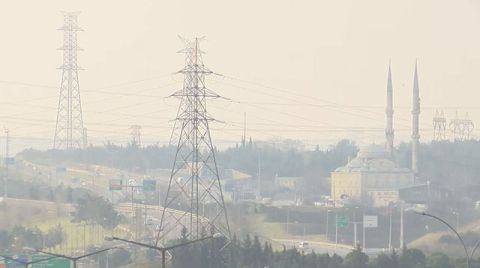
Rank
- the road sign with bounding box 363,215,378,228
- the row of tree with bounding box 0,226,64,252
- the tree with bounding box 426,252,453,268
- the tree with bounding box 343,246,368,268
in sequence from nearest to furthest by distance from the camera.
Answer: the tree with bounding box 343,246,368,268 < the tree with bounding box 426,252,453,268 < the row of tree with bounding box 0,226,64,252 < the road sign with bounding box 363,215,378,228

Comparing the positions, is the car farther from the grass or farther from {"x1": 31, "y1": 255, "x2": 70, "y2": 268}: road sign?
{"x1": 31, "y1": 255, "x2": 70, "y2": 268}: road sign

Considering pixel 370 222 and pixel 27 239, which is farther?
pixel 370 222

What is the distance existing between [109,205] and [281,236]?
40.1 feet

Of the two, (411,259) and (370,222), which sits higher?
(370,222)

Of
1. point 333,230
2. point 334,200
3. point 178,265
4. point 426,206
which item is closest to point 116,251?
point 178,265

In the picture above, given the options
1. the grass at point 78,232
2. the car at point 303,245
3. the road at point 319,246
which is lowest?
the road at point 319,246

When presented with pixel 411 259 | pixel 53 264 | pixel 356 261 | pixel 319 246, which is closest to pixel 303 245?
pixel 319 246

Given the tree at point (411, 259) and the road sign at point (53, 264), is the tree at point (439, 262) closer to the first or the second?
the tree at point (411, 259)

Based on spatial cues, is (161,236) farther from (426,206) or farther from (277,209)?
(426,206)

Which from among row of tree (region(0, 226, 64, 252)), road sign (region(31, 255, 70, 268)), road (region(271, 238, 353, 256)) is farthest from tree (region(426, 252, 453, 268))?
road (region(271, 238, 353, 256))

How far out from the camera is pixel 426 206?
176m

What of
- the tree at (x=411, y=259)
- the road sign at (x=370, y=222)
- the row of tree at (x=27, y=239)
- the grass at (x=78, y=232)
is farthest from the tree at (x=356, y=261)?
the road sign at (x=370, y=222)

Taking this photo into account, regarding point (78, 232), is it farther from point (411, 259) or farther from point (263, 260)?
point (411, 259)

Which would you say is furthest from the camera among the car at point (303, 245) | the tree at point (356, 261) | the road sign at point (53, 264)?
the car at point (303, 245)
